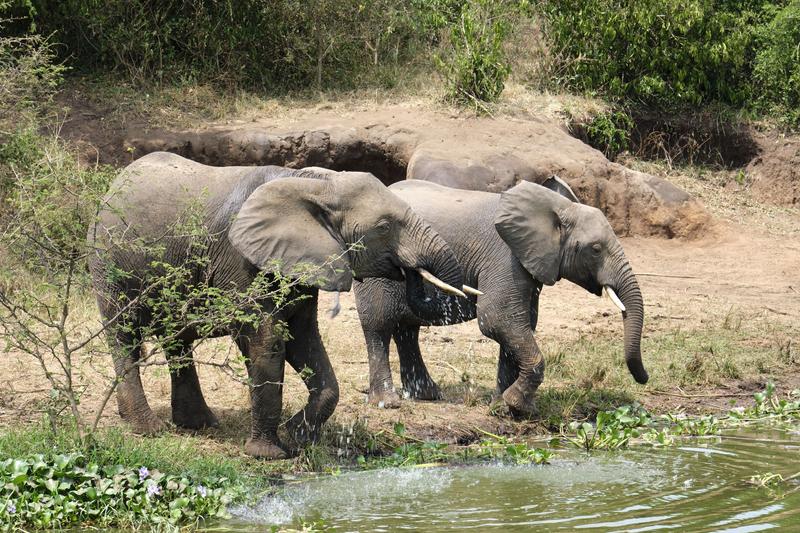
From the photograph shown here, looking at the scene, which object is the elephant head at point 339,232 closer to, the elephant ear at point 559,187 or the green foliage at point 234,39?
the elephant ear at point 559,187

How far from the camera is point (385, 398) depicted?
31.1ft

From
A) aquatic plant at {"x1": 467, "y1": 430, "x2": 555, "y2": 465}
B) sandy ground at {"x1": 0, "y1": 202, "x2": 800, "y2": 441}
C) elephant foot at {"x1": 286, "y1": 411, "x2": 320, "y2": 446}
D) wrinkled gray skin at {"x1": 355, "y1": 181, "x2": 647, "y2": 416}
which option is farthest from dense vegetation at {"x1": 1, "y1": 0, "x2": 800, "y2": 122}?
elephant foot at {"x1": 286, "y1": 411, "x2": 320, "y2": 446}

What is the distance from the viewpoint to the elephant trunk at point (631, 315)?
9.53m

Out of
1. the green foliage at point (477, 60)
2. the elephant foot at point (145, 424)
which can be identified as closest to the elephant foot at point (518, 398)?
the elephant foot at point (145, 424)

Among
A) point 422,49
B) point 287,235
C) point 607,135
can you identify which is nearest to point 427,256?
point 287,235

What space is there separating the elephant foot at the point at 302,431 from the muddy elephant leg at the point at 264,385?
21 cm

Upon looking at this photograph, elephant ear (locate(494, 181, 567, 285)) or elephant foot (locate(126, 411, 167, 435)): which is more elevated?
elephant ear (locate(494, 181, 567, 285))

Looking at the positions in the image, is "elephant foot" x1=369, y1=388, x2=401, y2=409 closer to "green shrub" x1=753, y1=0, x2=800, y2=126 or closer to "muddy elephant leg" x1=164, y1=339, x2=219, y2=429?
"muddy elephant leg" x1=164, y1=339, x2=219, y2=429

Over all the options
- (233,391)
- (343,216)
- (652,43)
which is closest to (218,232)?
(343,216)

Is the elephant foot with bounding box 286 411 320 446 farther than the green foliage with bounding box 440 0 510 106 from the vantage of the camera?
No

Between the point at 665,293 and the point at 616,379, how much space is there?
141 inches

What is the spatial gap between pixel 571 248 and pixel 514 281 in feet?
1.73

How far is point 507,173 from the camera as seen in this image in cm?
1521

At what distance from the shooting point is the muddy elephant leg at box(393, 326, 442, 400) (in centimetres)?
991
